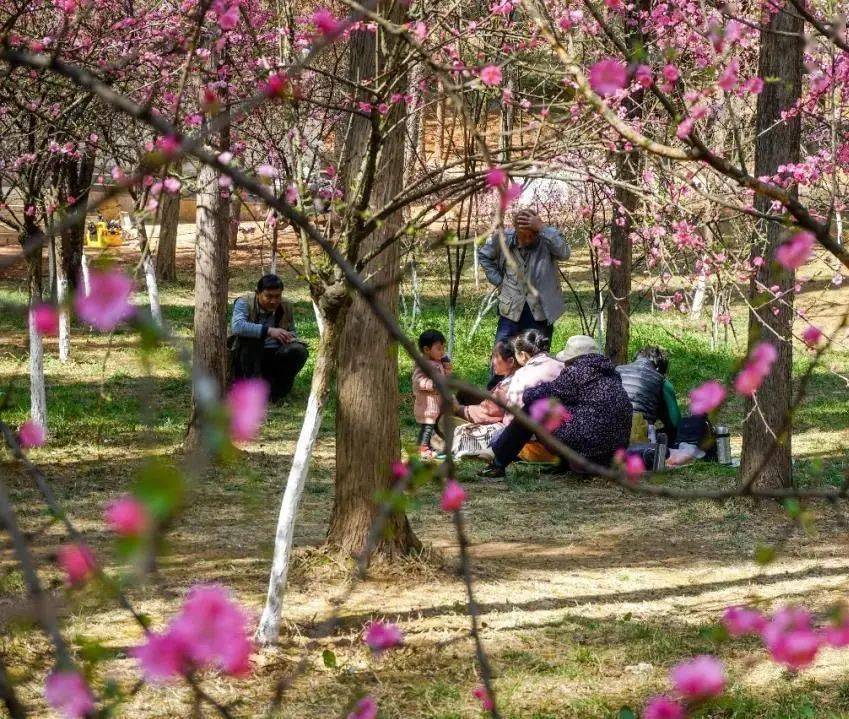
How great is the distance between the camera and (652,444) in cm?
779

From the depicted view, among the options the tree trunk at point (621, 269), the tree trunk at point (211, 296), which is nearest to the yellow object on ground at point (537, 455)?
the tree trunk at point (621, 269)

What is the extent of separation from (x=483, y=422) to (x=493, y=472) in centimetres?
62

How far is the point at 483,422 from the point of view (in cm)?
797

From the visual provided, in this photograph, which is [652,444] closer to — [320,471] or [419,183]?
[320,471]

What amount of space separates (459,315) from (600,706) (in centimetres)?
1040

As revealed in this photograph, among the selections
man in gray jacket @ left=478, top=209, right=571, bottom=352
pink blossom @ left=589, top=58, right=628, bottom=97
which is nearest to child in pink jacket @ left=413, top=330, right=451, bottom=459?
man in gray jacket @ left=478, top=209, right=571, bottom=352

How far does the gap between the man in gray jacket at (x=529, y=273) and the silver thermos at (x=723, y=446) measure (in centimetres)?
144

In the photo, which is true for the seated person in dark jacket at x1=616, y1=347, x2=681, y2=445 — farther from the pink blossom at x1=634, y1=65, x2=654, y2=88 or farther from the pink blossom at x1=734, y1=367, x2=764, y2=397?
the pink blossom at x1=734, y1=367, x2=764, y2=397

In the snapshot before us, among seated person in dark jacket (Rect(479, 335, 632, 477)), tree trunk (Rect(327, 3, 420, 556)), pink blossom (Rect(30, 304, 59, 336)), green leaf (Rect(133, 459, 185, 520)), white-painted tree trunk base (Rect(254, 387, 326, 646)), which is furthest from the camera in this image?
seated person in dark jacket (Rect(479, 335, 632, 477))

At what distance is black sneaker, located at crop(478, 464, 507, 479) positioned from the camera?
741cm

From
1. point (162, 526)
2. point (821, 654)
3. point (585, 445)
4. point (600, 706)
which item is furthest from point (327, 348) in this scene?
point (162, 526)

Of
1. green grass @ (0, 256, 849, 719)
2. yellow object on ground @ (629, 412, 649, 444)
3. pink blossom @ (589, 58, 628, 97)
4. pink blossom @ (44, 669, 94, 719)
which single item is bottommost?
green grass @ (0, 256, 849, 719)

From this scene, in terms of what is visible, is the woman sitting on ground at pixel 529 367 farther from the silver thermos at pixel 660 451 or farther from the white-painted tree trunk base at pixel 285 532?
the white-painted tree trunk base at pixel 285 532

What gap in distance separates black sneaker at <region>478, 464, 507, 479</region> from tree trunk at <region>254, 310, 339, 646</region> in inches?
118
